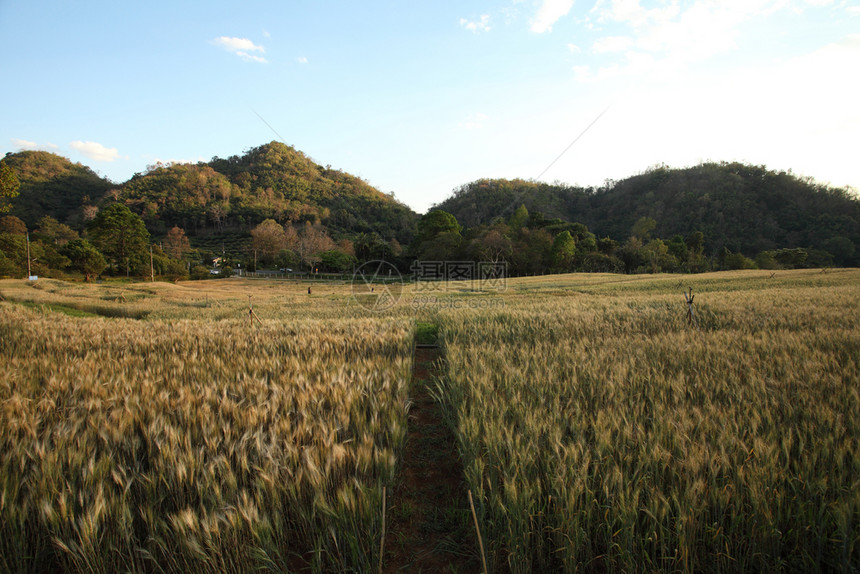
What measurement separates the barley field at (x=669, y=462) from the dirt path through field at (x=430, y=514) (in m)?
0.30

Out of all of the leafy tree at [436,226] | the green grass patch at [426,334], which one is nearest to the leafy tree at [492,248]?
the leafy tree at [436,226]

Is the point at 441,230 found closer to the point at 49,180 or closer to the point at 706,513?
the point at 706,513

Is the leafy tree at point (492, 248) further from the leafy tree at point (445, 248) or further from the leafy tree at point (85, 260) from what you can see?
the leafy tree at point (85, 260)

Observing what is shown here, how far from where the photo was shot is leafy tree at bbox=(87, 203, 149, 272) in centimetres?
4995

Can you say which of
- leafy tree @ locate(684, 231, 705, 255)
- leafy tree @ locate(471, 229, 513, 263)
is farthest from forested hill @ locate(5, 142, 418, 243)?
leafy tree @ locate(684, 231, 705, 255)

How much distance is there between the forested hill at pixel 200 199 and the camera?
96.0 m

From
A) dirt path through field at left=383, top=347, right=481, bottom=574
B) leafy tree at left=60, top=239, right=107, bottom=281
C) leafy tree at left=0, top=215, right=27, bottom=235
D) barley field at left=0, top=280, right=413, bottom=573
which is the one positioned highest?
leafy tree at left=0, top=215, right=27, bottom=235

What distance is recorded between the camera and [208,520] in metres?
1.58

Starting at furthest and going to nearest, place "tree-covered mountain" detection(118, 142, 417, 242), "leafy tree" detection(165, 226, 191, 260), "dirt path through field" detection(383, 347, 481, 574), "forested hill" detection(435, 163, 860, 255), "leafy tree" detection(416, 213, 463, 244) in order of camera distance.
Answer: "tree-covered mountain" detection(118, 142, 417, 242), "forested hill" detection(435, 163, 860, 255), "leafy tree" detection(165, 226, 191, 260), "leafy tree" detection(416, 213, 463, 244), "dirt path through field" detection(383, 347, 481, 574)

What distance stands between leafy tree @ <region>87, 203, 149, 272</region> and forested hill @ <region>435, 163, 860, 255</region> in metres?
76.6

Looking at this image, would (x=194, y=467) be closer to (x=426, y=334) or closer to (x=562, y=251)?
(x=426, y=334)

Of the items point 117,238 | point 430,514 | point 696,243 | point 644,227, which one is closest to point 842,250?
point 696,243

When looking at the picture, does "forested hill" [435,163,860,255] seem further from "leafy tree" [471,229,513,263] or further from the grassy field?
the grassy field

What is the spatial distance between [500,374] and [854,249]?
96.4 m
